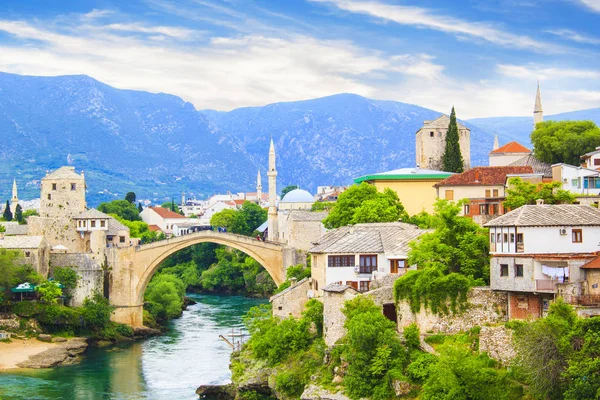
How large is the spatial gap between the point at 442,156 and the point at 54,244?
30134 millimetres

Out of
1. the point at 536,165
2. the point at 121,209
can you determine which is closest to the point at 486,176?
the point at 536,165

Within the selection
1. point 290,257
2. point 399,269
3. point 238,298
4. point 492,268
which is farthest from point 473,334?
point 238,298

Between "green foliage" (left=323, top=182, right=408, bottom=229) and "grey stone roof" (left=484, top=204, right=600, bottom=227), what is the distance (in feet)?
Result: 60.0

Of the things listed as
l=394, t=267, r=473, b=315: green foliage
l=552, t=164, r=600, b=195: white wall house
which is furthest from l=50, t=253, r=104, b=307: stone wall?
l=394, t=267, r=473, b=315: green foliage

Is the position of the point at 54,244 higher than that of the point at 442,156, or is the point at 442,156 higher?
the point at 442,156

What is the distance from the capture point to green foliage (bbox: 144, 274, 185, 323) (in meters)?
80.0

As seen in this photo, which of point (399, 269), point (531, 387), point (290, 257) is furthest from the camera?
point (290, 257)

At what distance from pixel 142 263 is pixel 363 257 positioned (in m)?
34.2

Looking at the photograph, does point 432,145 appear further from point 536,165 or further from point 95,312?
point 95,312

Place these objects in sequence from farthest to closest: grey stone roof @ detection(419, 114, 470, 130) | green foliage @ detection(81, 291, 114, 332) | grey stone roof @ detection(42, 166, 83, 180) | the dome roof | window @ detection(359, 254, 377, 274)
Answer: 1. the dome roof
2. grey stone roof @ detection(419, 114, 470, 130)
3. grey stone roof @ detection(42, 166, 83, 180)
4. green foliage @ detection(81, 291, 114, 332)
5. window @ detection(359, 254, 377, 274)

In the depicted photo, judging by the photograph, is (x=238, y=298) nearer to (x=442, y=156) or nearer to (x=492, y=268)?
(x=442, y=156)

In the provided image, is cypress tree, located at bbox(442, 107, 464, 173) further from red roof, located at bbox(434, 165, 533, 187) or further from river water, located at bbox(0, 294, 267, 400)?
river water, located at bbox(0, 294, 267, 400)

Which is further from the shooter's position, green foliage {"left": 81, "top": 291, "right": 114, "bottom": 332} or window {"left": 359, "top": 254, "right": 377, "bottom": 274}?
green foliage {"left": 81, "top": 291, "right": 114, "bottom": 332}

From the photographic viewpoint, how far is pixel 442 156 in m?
78.3
